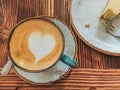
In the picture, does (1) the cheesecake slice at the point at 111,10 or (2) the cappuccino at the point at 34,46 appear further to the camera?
(1) the cheesecake slice at the point at 111,10

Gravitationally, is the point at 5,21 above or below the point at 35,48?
above

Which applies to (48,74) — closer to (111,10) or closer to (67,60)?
(67,60)

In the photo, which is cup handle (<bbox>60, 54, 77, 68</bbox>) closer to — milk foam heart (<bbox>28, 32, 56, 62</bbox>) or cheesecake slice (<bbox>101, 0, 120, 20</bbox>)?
milk foam heart (<bbox>28, 32, 56, 62</bbox>)

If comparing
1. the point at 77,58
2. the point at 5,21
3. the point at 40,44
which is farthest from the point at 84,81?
the point at 5,21

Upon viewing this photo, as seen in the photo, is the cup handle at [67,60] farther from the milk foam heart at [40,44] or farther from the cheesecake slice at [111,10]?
the cheesecake slice at [111,10]

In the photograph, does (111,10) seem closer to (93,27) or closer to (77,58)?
(93,27)

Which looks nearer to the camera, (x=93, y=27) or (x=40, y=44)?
(x=40, y=44)

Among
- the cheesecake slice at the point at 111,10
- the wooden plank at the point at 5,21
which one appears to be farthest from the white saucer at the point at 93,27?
the wooden plank at the point at 5,21
